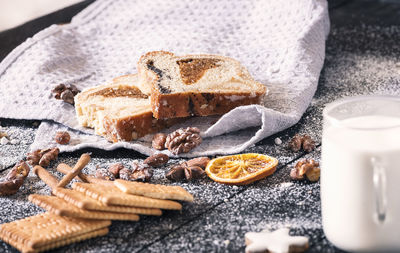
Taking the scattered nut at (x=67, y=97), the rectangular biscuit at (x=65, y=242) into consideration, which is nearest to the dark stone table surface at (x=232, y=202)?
the rectangular biscuit at (x=65, y=242)

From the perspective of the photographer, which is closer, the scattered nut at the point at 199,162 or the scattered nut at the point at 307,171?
the scattered nut at the point at 307,171

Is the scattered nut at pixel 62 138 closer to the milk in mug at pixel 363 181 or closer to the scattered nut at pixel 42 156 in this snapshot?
the scattered nut at pixel 42 156

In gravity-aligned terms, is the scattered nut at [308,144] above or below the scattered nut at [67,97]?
below

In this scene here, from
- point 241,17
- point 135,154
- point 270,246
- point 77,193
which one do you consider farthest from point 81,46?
point 270,246

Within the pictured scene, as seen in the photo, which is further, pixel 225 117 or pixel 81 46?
pixel 81 46

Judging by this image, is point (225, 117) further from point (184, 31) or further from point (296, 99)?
point (184, 31)

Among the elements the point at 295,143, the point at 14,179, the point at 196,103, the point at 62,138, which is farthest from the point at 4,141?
the point at 295,143

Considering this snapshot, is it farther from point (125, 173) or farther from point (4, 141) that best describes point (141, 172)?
point (4, 141)

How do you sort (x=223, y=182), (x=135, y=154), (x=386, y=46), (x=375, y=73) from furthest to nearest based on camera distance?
(x=386, y=46)
(x=375, y=73)
(x=135, y=154)
(x=223, y=182)

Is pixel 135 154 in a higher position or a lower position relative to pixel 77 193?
lower
